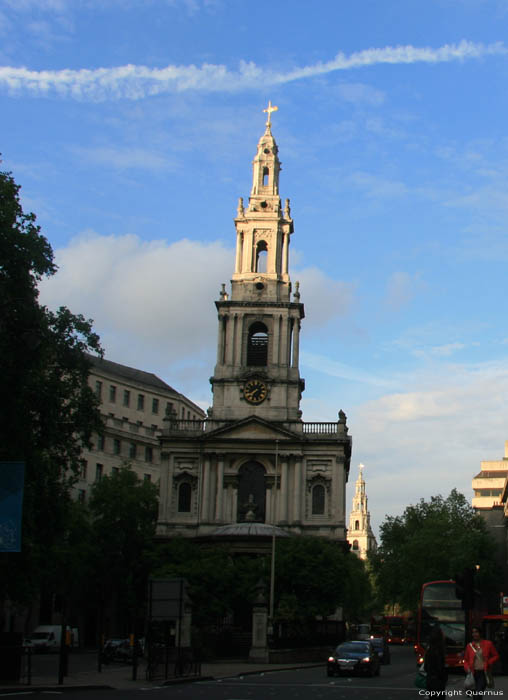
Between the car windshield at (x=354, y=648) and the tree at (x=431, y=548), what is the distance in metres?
44.3

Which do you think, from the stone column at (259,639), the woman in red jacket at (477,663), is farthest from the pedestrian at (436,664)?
the stone column at (259,639)

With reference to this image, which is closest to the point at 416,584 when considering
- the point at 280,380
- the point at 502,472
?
the point at 280,380

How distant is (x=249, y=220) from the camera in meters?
79.8

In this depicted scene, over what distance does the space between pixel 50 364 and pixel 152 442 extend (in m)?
60.0

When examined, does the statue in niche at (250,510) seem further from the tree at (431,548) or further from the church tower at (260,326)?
the tree at (431,548)

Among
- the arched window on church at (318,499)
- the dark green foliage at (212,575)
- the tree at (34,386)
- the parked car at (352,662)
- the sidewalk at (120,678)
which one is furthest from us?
the arched window on church at (318,499)

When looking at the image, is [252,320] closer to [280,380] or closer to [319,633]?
[280,380]

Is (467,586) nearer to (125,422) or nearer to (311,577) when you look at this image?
(311,577)

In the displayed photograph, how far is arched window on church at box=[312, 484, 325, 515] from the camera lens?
72812mm

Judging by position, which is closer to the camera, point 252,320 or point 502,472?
point 252,320

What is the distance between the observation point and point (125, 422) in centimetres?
9394

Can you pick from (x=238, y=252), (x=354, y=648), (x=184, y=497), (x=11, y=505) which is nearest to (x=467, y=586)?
(x=11, y=505)

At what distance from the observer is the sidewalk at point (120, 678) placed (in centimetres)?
2795

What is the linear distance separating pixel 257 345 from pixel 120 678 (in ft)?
147
